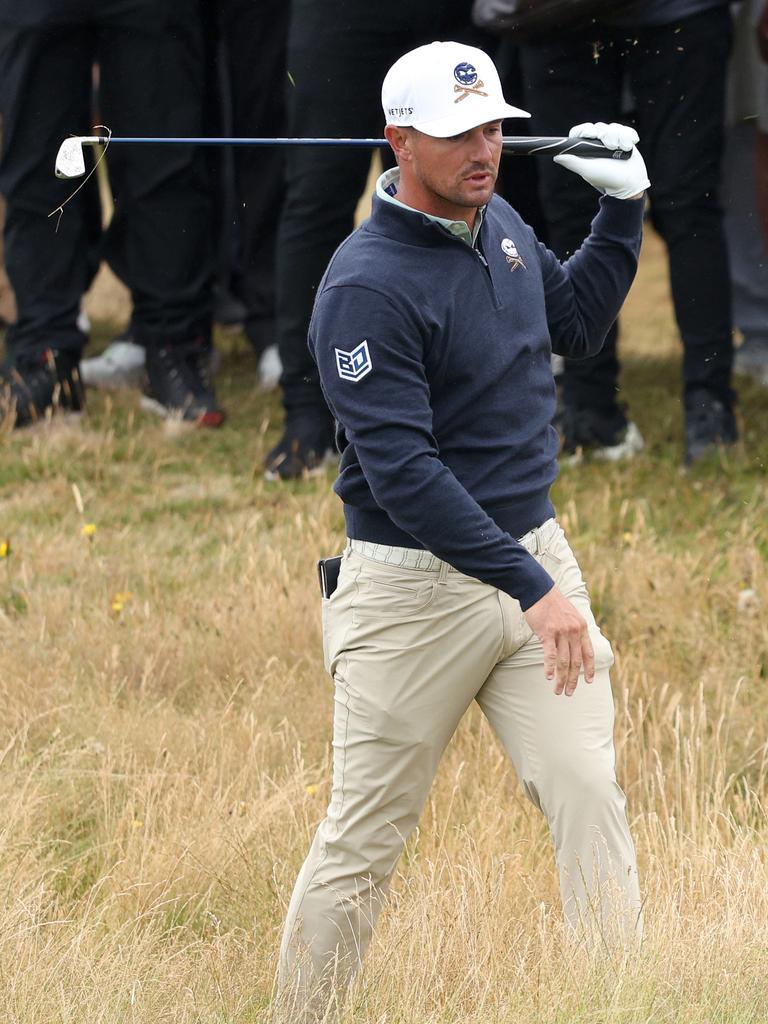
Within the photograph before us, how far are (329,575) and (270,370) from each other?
14.4 feet

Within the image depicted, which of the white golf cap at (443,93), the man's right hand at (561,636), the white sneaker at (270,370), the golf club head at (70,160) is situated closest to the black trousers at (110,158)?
the white sneaker at (270,370)

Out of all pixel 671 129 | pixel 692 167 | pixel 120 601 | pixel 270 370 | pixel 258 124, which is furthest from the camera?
pixel 270 370

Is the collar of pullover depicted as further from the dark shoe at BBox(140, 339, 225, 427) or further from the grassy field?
the dark shoe at BBox(140, 339, 225, 427)

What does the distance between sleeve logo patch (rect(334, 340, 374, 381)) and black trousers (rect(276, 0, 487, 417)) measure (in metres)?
3.23

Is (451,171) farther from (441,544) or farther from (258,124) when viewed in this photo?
(258,124)

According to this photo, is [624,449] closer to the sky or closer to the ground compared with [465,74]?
closer to the ground

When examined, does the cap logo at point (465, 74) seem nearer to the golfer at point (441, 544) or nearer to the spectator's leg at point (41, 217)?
the golfer at point (441, 544)

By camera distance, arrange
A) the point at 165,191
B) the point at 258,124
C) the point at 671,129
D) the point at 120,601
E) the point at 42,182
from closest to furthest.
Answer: the point at 120,601 → the point at 671,129 → the point at 42,182 → the point at 165,191 → the point at 258,124

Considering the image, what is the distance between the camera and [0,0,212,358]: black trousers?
21.9 ft

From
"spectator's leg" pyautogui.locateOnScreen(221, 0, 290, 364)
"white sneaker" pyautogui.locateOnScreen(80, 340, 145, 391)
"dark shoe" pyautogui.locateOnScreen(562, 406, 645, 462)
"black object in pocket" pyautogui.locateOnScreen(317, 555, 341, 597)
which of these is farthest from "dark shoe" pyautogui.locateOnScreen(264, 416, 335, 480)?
"black object in pocket" pyautogui.locateOnScreen(317, 555, 341, 597)

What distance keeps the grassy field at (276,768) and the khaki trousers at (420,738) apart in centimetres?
10

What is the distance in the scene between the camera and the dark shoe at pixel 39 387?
6816mm

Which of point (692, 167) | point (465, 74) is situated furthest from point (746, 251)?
point (465, 74)

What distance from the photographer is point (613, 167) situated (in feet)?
11.2
